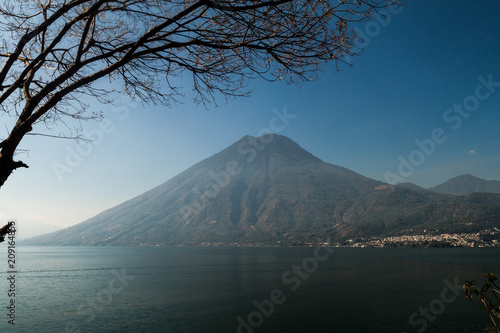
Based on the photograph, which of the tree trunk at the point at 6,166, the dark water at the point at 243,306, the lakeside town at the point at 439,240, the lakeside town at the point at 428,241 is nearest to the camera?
the tree trunk at the point at 6,166

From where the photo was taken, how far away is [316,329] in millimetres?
21312

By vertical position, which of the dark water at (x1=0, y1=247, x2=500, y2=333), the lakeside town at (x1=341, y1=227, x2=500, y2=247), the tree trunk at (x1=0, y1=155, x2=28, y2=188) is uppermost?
the tree trunk at (x1=0, y1=155, x2=28, y2=188)

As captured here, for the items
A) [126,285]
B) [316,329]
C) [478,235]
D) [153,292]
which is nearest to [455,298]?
[316,329]

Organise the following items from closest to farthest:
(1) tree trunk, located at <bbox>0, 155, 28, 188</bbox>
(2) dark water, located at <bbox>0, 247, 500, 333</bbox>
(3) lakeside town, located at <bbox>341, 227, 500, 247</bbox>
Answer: (1) tree trunk, located at <bbox>0, 155, 28, 188</bbox> → (2) dark water, located at <bbox>0, 247, 500, 333</bbox> → (3) lakeside town, located at <bbox>341, 227, 500, 247</bbox>

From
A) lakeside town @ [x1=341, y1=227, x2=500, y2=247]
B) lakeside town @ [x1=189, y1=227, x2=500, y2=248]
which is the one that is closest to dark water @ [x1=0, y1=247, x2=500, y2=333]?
lakeside town @ [x1=341, y1=227, x2=500, y2=247]

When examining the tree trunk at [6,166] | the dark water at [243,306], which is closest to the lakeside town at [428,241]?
the dark water at [243,306]

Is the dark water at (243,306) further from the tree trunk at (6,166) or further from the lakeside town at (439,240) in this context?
the lakeside town at (439,240)

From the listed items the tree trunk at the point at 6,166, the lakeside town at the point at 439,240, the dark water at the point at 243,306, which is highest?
the tree trunk at the point at 6,166

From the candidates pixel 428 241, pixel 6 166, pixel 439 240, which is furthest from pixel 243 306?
pixel 439 240

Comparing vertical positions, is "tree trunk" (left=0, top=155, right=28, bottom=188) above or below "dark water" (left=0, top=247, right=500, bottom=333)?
above

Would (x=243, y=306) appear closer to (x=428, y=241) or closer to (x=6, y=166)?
(x=6, y=166)

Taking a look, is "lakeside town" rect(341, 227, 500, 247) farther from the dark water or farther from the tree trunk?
the tree trunk

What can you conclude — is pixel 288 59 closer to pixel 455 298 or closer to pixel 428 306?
pixel 428 306

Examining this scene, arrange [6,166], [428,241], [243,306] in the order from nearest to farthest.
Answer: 1. [6,166]
2. [243,306]
3. [428,241]
